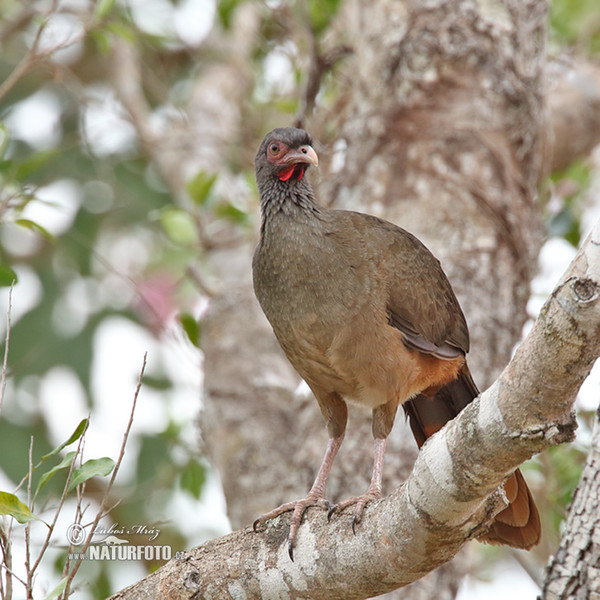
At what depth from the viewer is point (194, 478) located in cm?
560

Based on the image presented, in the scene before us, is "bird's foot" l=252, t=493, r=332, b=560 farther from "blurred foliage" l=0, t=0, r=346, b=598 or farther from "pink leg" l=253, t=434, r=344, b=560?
"blurred foliage" l=0, t=0, r=346, b=598

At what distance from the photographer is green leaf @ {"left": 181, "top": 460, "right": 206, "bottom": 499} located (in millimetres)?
5555

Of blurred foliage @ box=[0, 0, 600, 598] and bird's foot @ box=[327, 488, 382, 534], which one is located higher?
blurred foliage @ box=[0, 0, 600, 598]

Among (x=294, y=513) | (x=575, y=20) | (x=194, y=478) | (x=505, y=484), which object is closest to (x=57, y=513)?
(x=294, y=513)

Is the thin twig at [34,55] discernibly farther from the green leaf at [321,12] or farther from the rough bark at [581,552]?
the rough bark at [581,552]

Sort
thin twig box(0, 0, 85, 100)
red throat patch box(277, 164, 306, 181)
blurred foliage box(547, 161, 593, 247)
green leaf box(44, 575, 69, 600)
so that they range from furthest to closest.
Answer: blurred foliage box(547, 161, 593, 247), red throat patch box(277, 164, 306, 181), thin twig box(0, 0, 85, 100), green leaf box(44, 575, 69, 600)

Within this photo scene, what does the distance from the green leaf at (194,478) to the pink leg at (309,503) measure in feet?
6.15

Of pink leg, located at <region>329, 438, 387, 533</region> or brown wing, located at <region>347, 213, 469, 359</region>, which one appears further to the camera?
brown wing, located at <region>347, 213, 469, 359</region>

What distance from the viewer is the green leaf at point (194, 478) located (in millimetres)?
5555

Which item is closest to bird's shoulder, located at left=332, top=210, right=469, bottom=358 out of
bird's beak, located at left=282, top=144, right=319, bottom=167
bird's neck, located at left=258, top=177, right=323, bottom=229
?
bird's neck, located at left=258, top=177, right=323, bottom=229

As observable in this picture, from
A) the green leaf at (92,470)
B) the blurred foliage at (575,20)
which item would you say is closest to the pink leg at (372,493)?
the green leaf at (92,470)

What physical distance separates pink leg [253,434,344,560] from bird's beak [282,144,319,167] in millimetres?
1270

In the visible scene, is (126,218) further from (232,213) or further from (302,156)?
(302,156)

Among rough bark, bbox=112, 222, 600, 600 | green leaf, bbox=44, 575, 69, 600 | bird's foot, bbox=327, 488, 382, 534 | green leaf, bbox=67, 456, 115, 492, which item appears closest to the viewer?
rough bark, bbox=112, 222, 600, 600
